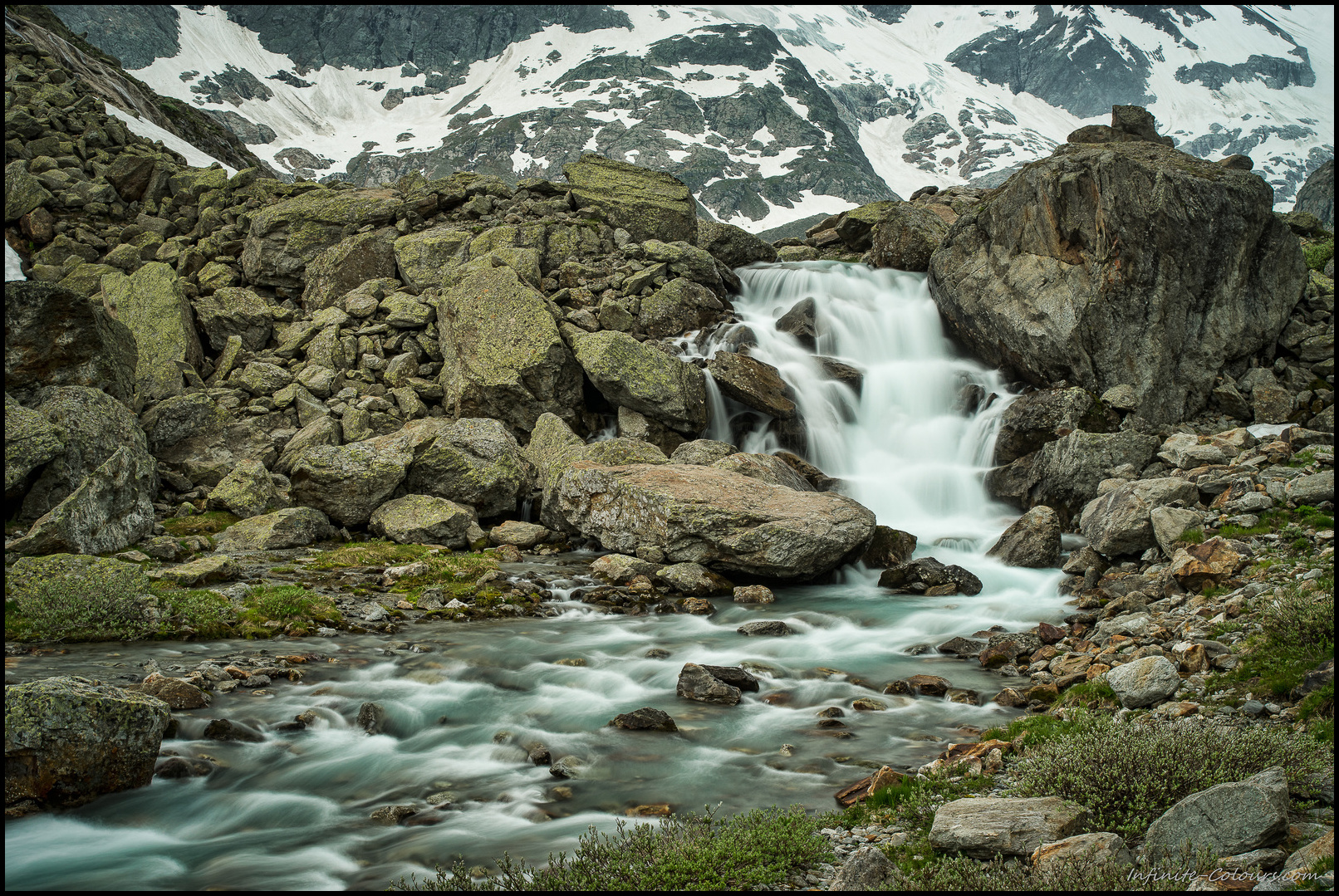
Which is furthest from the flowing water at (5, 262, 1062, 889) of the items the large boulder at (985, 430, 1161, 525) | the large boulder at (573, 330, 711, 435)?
the large boulder at (573, 330, 711, 435)

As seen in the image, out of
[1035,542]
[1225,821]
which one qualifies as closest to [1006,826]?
[1225,821]

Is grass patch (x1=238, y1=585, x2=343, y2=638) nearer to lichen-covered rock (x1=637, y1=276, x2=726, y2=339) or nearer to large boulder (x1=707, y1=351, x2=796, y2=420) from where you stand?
large boulder (x1=707, y1=351, x2=796, y2=420)

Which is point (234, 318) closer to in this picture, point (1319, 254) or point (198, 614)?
point (198, 614)

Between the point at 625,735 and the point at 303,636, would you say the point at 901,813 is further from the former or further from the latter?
the point at 303,636

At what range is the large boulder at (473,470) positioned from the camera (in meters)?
16.8

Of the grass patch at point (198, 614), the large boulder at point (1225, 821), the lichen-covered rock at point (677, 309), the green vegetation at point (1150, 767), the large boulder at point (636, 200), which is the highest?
the large boulder at point (636, 200)

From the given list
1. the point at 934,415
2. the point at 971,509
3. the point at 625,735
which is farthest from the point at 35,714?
the point at 934,415

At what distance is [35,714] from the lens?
18.3ft

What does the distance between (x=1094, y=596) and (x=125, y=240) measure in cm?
3035

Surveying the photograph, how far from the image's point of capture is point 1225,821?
425cm

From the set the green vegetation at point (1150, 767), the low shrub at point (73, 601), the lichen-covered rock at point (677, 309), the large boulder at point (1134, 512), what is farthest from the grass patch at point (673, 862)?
the lichen-covered rock at point (677, 309)

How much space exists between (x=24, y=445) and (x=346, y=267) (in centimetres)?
1319

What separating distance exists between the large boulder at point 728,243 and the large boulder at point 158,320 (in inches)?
686

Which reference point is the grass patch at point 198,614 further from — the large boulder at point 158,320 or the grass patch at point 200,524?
the large boulder at point 158,320
